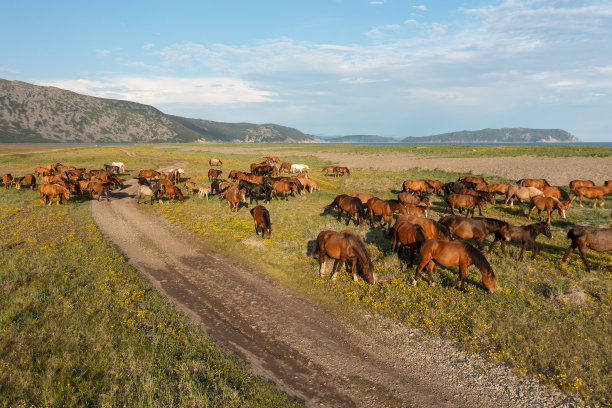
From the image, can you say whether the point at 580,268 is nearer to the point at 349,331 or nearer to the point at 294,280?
the point at 349,331

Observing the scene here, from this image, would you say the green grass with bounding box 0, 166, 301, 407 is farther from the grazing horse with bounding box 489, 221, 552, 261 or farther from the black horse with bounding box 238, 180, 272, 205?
the black horse with bounding box 238, 180, 272, 205

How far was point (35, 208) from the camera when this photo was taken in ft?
67.9

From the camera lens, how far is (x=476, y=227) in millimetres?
12750

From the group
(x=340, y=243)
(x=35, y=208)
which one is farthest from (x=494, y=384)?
(x=35, y=208)

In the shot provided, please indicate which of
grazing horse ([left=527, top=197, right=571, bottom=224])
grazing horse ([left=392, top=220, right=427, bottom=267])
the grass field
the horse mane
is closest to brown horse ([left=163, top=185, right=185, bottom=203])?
the grass field

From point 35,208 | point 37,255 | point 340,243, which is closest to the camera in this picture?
point 340,243

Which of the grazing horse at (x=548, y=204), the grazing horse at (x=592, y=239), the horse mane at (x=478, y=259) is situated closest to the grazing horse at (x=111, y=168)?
the horse mane at (x=478, y=259)

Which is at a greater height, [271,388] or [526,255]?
[526,255]

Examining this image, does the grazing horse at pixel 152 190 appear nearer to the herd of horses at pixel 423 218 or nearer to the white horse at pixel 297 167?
the herd of horses at pixel 423 218

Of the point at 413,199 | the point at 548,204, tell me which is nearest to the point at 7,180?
the point at 413,199

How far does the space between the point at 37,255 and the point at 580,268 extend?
76.0 ft

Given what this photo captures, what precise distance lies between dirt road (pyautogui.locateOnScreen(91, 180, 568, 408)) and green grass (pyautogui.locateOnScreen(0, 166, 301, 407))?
65cm

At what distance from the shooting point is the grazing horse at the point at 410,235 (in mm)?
11383

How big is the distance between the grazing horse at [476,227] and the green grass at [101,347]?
1071 cm
